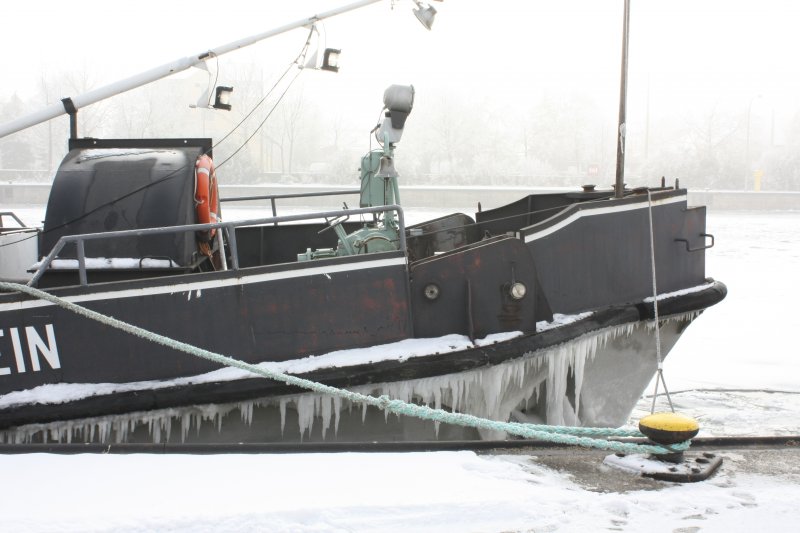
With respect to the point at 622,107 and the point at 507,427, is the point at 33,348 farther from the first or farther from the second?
the point at 622,107

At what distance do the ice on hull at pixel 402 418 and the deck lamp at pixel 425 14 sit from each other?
3976mm

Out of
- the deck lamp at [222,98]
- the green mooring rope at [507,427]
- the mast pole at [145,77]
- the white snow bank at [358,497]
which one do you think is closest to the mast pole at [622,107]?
the mast pole at [145,77]

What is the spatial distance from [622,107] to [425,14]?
2.86 metres

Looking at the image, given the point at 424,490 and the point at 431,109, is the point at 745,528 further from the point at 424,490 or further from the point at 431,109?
the point at 431,109

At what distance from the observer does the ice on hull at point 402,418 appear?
575cm

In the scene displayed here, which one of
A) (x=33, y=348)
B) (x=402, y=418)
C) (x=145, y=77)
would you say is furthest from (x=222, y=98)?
(x=402, y=418)

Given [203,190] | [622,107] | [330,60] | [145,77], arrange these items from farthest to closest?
[330,60] < [145,77] < [622,107] < [203,190]

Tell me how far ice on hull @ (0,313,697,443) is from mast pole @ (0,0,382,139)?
3.06m

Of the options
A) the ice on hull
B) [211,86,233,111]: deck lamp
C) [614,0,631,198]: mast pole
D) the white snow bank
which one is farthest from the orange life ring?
[614,0,631,198]: mast pole

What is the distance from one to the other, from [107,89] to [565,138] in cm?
6911

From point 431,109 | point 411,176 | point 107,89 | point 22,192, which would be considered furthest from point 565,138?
point 107,89

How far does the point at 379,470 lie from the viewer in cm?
437

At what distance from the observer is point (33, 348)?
18.5ft

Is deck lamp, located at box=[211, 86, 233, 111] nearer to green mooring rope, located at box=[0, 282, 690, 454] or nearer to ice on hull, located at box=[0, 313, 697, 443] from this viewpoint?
ice on hull, located at box=[0, 313, 697, 443]
